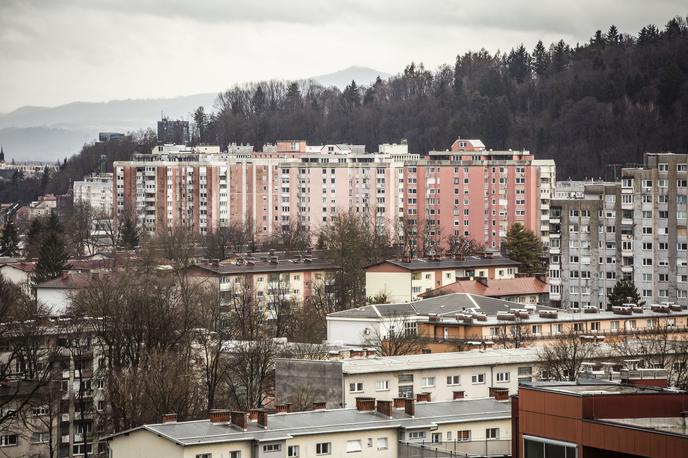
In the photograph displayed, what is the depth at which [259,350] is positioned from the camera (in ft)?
129

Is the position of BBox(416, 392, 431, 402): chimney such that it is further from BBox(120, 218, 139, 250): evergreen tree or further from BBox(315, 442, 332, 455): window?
BBox(120, 218, 139, 250): evergreen tree

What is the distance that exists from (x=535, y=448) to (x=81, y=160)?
487 ft

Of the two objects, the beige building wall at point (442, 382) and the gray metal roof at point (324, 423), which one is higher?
the gray metal roof at point (324, 423)

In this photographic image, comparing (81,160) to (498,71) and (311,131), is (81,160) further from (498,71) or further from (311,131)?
(498,71)

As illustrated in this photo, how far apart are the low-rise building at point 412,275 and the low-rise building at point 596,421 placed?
40.1 meters

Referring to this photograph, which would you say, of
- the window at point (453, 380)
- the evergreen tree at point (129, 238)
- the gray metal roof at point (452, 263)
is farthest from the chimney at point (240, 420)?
the evergreen tree at point (129, 238)

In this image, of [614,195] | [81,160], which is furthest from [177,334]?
[81,160]

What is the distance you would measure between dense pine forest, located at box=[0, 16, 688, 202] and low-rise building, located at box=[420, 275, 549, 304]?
58.0m

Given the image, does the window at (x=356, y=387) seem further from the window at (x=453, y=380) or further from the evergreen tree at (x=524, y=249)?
the evergreen tree at (x=524, y=249)

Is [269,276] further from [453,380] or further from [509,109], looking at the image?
[509,109]

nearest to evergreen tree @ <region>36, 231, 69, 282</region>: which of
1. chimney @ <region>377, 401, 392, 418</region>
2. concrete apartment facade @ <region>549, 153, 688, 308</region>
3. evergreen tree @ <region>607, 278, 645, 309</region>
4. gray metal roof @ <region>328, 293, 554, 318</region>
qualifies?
concrete apartment facade @ <region>549, 153, 688, 308</region>

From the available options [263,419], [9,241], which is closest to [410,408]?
[263,419]

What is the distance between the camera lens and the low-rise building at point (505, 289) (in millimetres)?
55750

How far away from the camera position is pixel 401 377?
3484 centimetres
